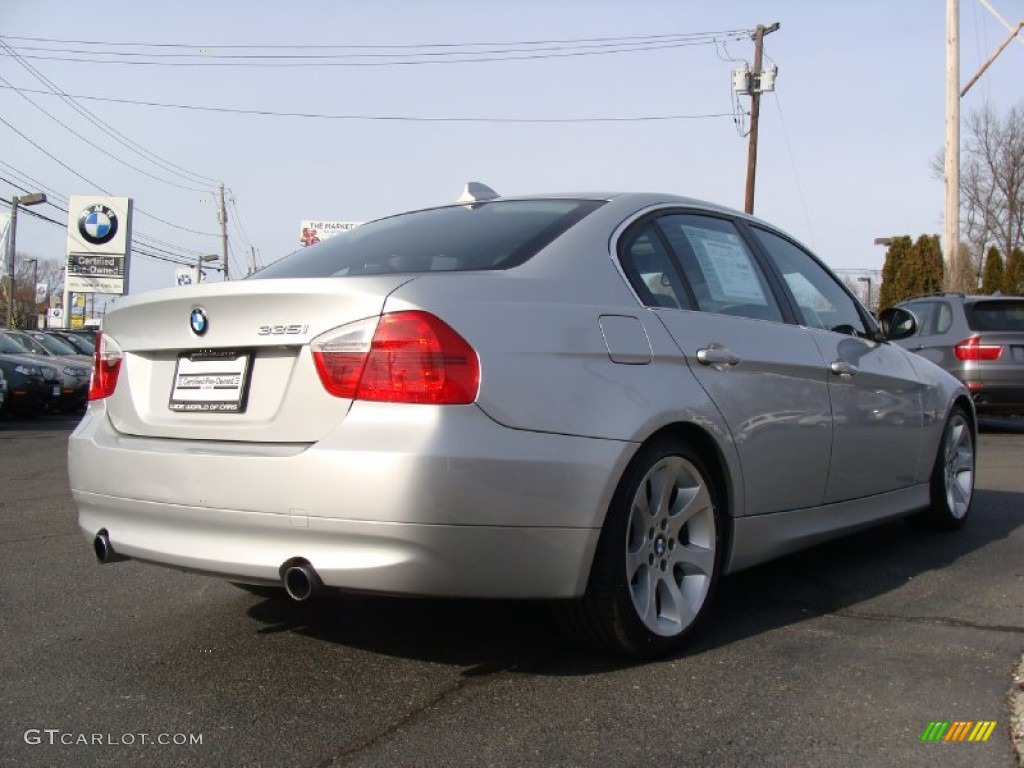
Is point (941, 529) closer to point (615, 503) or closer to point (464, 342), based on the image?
point (615, 503)

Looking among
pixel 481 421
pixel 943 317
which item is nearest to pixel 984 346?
pixel 943 317

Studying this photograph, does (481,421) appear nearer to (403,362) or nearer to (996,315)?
(403,362)

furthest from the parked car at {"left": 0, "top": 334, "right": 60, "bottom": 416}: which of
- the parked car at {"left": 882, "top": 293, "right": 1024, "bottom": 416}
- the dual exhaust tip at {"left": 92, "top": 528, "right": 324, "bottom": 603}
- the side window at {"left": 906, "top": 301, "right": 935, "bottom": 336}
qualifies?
the dual exhaust tip at {"left": 92, "top": 528, "right": 324, "bottom": 603}

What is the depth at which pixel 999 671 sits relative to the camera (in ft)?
10.5

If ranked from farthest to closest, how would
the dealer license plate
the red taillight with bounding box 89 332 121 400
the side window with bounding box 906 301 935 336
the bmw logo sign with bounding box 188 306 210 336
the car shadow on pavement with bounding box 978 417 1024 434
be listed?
the car shadow on pavement with bounding box 978 417 1024 434 < the side window with bounding box 906 301 935 336 < the red taillight with bounding box 89 332 121 400 < the bmw logo sign with bounding box 188 306 210 336 < the dealer license plate

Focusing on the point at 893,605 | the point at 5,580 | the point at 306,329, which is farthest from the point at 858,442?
the point at 5,580

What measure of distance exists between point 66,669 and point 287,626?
2.50 feet

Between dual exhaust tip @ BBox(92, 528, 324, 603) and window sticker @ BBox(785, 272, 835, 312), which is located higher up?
window sticker @ BBox(785, 272, 835, 312)

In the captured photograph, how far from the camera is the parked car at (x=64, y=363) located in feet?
54.6

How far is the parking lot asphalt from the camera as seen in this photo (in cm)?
261

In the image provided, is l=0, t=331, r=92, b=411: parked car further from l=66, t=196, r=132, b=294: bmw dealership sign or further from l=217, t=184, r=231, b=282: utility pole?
Result: l=217, t=184, r=231, b=282: utility pole

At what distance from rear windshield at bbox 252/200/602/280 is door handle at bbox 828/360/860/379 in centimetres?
133

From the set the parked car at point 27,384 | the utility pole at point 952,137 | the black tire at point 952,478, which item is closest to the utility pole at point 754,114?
the utility pole at point 952,137

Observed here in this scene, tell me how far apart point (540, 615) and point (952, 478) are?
114 inches
